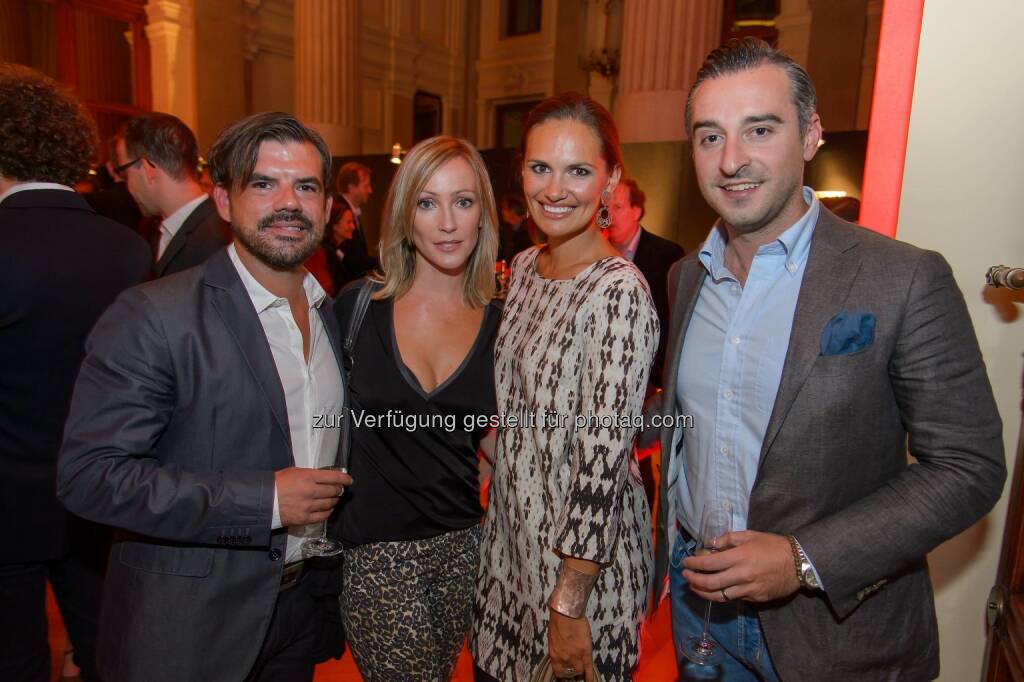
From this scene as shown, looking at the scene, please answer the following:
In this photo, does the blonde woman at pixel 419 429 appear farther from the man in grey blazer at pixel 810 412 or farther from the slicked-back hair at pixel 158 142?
the slicked-back hair at pixel 158 142

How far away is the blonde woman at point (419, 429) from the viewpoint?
1.69m

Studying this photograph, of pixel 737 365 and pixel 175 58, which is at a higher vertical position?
pixel 175 58

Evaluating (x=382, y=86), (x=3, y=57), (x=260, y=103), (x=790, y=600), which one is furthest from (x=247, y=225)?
(x=382, y=86)

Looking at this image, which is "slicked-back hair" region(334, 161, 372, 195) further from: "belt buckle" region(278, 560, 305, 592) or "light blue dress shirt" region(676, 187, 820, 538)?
"light blue dress shirt" region(676, 187, 820, 538)

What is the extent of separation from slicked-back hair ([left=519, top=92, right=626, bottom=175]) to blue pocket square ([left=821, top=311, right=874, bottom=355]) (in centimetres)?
74

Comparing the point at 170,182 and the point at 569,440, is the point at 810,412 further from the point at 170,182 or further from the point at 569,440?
the point at 170,182

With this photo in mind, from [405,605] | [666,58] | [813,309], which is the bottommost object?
[405,605]

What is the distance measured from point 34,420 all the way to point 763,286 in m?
2.12

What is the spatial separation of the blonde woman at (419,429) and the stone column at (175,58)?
10156mm

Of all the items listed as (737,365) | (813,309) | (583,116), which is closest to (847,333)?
(813,309)

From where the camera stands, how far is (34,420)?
1913 mm

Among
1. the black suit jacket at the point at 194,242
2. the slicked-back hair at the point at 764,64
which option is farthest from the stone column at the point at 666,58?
the slicked-back hair at the point at 764,64

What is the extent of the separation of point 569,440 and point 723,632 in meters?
0.55

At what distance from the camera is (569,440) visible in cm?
149
